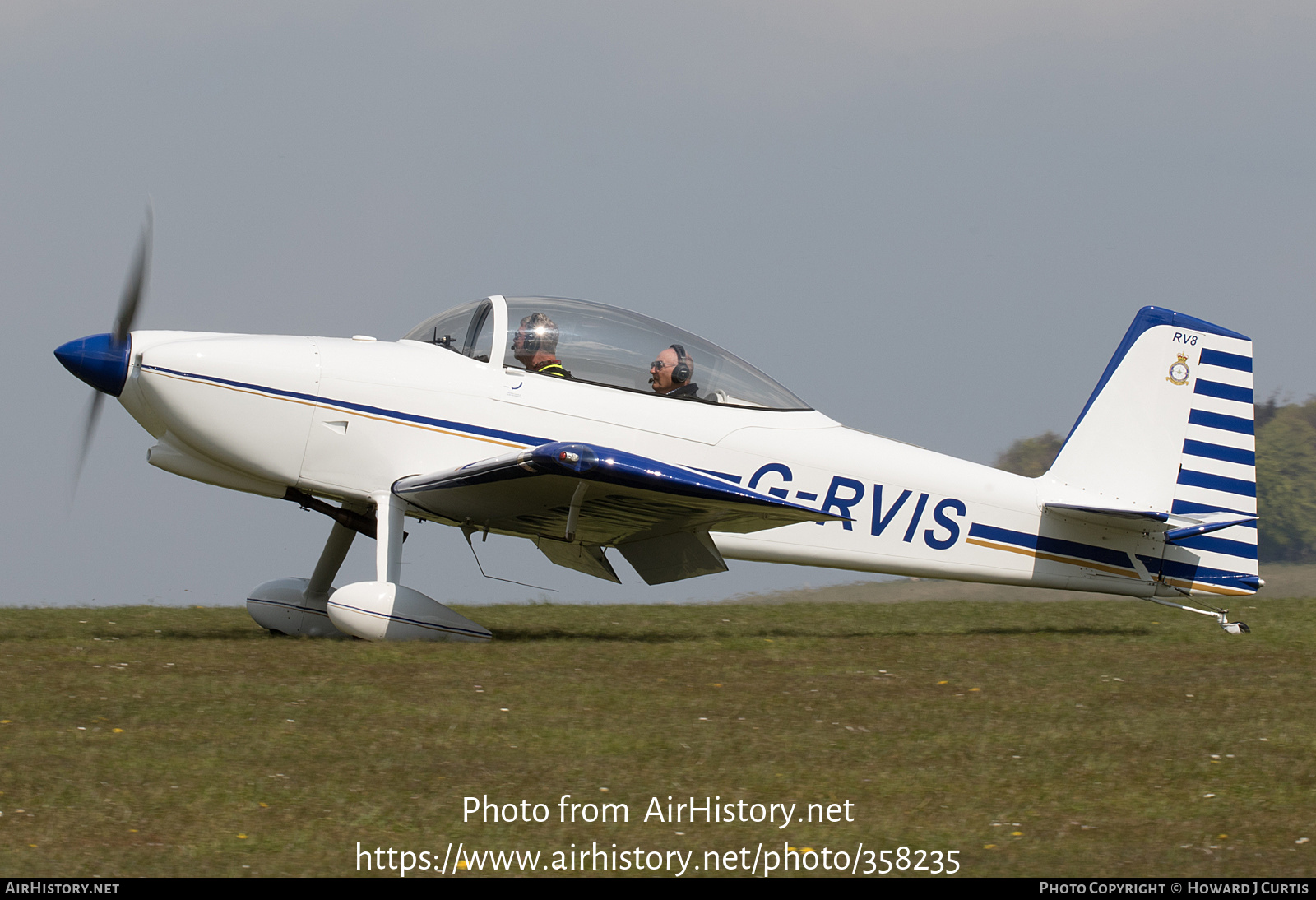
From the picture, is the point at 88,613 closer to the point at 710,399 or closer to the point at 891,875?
the point at 710,399

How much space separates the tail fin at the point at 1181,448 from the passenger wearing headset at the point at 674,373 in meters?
3.17

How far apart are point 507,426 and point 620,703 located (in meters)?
2.93

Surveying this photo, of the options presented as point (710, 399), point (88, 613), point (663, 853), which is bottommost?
point (88, 613)

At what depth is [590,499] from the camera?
7957mm

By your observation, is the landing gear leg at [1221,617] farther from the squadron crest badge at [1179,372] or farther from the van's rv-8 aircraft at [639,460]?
the squadron crest badge at [1179,372]

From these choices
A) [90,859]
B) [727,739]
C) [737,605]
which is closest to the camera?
[90,859]

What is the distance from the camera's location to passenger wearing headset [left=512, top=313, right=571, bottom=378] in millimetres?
8594

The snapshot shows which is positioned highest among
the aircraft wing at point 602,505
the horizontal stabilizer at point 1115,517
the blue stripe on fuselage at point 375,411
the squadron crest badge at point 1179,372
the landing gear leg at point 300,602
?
the squadron crest badge at point 1179,372

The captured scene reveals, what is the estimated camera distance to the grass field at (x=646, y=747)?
159 inches

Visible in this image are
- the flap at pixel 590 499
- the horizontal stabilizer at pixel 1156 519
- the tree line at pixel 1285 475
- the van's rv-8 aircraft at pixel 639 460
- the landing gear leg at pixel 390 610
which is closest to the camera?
the flap at pixel 590 499

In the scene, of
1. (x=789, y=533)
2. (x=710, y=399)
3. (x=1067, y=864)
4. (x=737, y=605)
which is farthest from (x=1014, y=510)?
(x=1067, y=864)

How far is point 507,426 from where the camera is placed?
852 centimetres

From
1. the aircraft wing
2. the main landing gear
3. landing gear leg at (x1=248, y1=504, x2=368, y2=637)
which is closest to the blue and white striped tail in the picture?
the aircraft wing

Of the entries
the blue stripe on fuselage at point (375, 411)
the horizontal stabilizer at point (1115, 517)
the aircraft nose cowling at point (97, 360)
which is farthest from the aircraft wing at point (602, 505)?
the horizontal stabilizer at point (1115, 517)
